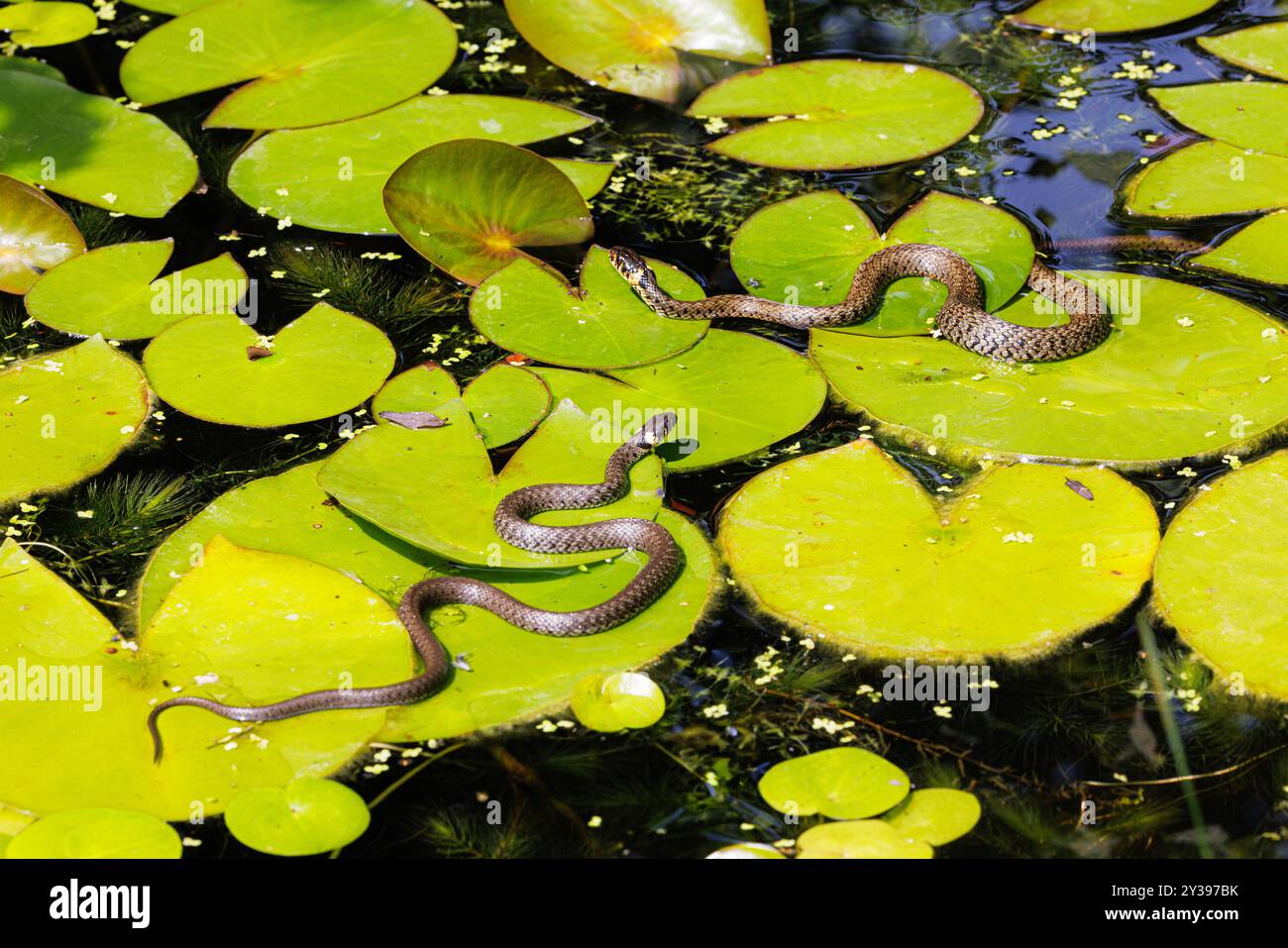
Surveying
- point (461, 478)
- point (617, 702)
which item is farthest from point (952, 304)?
point (617, 702)

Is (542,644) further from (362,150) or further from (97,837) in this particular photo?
(362,150)

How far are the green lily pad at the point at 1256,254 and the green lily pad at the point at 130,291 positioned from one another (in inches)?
194

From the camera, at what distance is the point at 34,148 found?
7051mm

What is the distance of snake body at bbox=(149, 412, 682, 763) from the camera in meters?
4.13

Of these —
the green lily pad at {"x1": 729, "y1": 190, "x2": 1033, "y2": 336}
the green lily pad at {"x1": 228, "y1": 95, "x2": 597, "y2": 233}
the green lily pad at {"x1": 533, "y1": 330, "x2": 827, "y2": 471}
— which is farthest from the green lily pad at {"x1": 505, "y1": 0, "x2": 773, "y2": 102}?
the green lily pad at {"x1": 533, "y1": 330, "x2": 827, "y2": 471}

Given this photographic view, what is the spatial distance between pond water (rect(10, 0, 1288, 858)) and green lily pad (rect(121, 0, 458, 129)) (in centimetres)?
23

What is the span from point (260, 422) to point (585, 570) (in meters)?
1.68

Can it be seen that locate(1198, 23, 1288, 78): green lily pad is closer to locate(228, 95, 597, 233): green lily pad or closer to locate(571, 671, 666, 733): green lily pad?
locate(228, 95, 597, 233): green lily pad

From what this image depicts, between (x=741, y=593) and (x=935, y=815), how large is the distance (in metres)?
1.16

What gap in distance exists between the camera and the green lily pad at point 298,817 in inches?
147

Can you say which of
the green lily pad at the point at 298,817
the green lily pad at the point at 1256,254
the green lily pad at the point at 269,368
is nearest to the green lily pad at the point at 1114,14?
the green lily pad at the point at 1256,254

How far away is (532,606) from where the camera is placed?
454 centimetres
